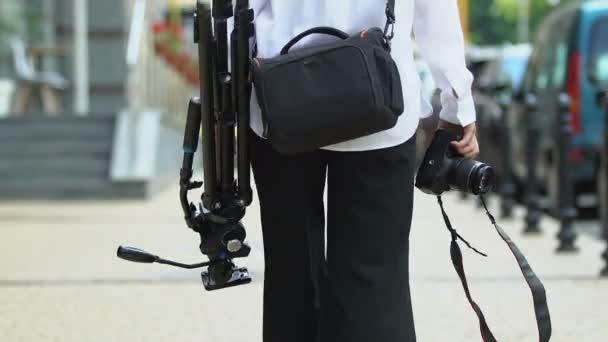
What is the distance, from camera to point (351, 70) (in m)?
2.49

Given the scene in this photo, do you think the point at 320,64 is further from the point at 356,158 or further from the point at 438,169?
the point at 438,169

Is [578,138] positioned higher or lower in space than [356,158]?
lower

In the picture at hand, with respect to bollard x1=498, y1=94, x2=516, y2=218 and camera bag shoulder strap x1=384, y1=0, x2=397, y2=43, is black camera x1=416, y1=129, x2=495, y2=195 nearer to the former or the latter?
camera bag shoulder strap x1=384, y1=0, x2=397, y2=43

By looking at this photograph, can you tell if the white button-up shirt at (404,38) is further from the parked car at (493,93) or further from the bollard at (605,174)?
the parked car at (493,93)

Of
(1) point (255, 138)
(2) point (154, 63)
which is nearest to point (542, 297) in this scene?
(1) point (255, 138)

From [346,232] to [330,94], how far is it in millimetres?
357

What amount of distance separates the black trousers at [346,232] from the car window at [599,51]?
760 cm

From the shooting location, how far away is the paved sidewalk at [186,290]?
14.6 ft

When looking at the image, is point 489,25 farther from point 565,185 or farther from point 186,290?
point 186,290

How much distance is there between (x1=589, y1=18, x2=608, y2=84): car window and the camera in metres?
9.93

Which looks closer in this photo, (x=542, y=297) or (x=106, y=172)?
(x=542, y=297)

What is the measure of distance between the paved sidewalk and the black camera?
127 centimetres

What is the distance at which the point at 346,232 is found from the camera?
2670mm

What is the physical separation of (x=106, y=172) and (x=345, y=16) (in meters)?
8.28
